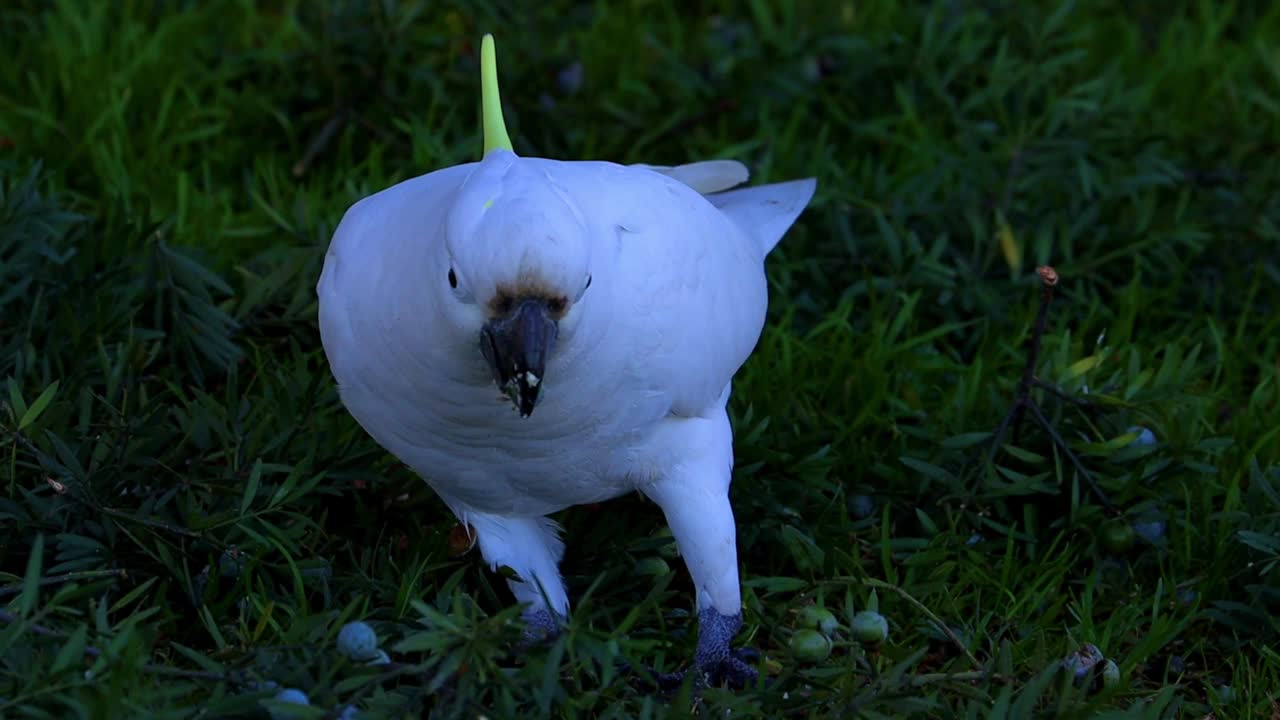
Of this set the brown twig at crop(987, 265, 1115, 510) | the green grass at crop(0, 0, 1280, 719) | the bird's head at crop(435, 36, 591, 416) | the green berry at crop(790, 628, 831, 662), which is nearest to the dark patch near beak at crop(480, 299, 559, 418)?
the bird's head at crop(435, 36, 591, 416)

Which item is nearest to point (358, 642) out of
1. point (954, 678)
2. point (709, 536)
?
point (709, 536)

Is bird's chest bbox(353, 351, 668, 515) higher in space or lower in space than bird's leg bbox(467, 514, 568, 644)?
higher

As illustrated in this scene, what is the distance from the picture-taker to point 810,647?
2.38 m

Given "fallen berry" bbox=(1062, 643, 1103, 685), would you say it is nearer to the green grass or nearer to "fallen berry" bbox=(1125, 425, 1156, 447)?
the green grass

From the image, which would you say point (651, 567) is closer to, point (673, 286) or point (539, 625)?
point (539, 625)

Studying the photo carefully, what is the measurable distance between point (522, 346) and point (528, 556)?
2.85 feet

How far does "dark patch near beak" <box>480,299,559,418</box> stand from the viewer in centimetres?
191

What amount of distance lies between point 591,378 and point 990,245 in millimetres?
1828

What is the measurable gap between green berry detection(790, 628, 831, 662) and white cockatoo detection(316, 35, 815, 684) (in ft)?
0.46

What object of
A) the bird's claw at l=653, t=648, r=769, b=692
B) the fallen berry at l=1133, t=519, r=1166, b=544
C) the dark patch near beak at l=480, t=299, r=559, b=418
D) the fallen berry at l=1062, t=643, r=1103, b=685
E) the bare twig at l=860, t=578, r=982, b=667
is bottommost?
the fallen berry at l=1133, t=519, r=1166, b=544

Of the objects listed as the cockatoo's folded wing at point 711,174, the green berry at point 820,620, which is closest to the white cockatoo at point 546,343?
the green berry at point 820,620

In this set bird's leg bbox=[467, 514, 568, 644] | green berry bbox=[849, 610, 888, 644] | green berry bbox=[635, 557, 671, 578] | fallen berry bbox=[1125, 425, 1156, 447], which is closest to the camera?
green berry bbox=[849, 610, 888, 644]

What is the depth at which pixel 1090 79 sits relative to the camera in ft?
14.4

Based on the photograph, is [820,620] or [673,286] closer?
[673,286]
